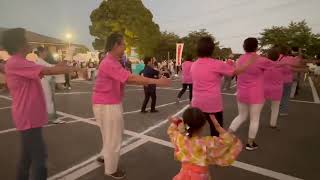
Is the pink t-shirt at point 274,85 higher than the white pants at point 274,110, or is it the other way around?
the pink t-shirt at point 274,85

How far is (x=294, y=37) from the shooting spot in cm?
4906

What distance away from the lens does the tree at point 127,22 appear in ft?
174

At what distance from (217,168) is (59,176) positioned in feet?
8.17

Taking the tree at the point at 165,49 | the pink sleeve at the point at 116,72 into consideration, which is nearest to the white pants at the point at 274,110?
the pink sleeve at the point at 116,72

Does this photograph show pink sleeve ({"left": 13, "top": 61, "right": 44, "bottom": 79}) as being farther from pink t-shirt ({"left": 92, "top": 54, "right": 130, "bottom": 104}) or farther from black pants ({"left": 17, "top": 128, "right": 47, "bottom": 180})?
pink t-shirt ({"left": 92, "top": 54, "right": 130, "bottom": 104})

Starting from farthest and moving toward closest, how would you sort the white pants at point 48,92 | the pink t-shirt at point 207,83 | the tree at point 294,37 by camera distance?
the tree at point 294,37
the white pants at point 48,92
the pink t-shirt at point 207,83

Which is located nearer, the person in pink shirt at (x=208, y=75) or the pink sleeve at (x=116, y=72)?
the pink sleeve at (x=116, y=72)

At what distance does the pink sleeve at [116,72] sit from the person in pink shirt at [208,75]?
3.63ft

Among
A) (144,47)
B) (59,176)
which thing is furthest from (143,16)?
(59,176)

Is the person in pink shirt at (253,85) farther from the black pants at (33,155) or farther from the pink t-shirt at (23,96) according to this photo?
the pink t-shirt at (23,96)

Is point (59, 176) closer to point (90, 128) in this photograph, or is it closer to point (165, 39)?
point (90, 128)

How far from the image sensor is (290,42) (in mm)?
46969

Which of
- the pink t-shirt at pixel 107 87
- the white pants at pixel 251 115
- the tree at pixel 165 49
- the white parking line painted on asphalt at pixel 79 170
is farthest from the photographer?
the tree at pixel 165 49

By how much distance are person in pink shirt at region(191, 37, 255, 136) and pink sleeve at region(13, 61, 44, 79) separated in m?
2.18
